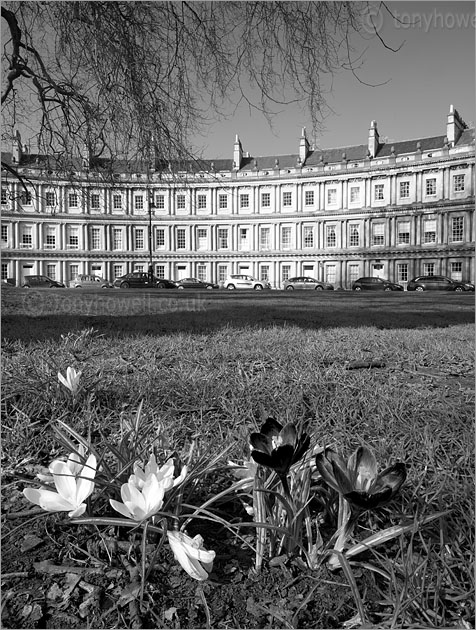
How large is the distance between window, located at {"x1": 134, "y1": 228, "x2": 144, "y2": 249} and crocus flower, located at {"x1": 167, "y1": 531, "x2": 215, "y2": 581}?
99.9 ft

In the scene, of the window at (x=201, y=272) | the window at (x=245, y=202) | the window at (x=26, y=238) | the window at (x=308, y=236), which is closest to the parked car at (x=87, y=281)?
the window at (x=26, y=238)

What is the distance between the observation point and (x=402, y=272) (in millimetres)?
33594

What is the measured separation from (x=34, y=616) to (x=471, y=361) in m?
2.62

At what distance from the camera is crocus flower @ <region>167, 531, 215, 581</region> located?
635mm

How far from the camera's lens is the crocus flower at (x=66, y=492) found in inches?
28.1

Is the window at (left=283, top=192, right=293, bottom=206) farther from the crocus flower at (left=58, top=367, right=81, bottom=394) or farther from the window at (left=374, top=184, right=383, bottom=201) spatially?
the crocus flower at (left=58, top=367, right=81, bottom=394)

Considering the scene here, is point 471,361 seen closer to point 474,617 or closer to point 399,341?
point 399,341

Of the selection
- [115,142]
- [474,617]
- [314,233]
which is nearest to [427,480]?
[474,617]

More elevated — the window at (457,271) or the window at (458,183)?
the window at (458,183)

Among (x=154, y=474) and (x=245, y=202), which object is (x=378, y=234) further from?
(x=154, y=474)

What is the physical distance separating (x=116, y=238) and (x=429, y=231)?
74.7ft

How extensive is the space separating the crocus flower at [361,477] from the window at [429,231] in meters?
34.6

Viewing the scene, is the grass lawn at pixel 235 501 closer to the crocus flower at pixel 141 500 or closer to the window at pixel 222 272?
the crocus flower at pixel 141 500

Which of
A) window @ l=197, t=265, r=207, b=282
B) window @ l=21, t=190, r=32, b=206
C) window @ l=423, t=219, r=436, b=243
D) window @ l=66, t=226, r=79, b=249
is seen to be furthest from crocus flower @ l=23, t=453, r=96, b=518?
window @ l=423, t=219, r=436, b=243
